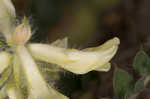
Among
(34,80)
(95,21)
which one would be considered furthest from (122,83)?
(95,21)

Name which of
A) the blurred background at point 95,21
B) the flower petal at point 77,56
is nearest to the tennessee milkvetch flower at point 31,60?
the flower petal at point 77,56

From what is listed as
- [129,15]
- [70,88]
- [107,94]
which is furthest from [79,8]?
[70,88]

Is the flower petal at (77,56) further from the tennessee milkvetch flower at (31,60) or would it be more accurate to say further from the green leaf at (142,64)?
the green leaf at (142,64)

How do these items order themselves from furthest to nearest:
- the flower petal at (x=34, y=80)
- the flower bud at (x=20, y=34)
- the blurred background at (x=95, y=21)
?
1. the blurred background at (x=95, y=21)
2. the flower bud at (x=20, y=34)
3. the flower petal at (x=34, y=80)

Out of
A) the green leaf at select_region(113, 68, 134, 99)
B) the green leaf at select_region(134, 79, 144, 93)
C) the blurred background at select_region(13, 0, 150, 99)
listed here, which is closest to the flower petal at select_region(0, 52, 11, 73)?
the green leaf at select_region(113, 68, 134, 99)

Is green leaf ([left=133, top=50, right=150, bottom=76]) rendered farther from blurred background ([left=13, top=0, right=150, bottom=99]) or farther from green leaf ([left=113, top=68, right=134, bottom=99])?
blurred background ([left=13, top=0, right=150, bottom=99])

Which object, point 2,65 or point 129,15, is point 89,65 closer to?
point 2,65

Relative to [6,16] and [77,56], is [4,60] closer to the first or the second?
[6,16]
